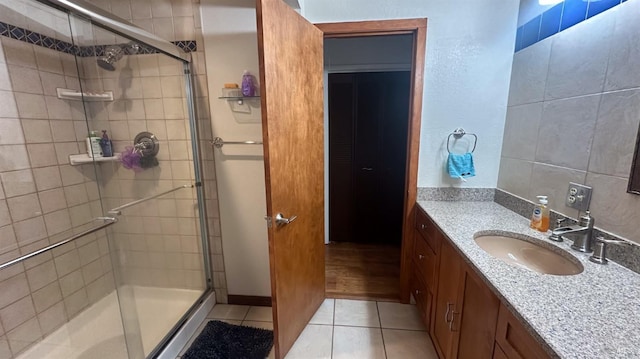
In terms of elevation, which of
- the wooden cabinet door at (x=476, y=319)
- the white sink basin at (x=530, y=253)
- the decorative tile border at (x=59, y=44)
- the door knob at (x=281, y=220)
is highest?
the decorative tile border at (x=59, y=44)

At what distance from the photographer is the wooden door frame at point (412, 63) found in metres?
1.70

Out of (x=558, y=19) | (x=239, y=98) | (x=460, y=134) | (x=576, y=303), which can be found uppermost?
(x=558, y=19)

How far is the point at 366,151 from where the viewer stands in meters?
2.96

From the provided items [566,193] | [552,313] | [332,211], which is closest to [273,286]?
[552,313]

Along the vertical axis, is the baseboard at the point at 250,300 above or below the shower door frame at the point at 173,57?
below

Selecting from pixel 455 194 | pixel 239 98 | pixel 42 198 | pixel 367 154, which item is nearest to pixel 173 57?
pixel 239 98

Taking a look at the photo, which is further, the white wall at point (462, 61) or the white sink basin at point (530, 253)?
the white wall at point (462, 61)

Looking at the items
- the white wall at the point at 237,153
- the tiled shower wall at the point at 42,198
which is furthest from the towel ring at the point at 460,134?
the tiled shower wall at the point at 42,198

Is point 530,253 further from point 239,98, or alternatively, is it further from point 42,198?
point 42,198

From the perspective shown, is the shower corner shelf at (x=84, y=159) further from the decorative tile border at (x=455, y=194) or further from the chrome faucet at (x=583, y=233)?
the chrome faucet at (x=583, y=233)

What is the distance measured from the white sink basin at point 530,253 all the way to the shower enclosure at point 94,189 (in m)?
1.95

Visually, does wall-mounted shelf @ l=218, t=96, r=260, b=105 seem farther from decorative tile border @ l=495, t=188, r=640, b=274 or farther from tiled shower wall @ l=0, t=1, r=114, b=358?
decorative tile border @ l=495, t=188, r=640, b=274

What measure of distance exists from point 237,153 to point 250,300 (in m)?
1.20

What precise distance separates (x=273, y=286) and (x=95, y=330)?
1.31 metres
